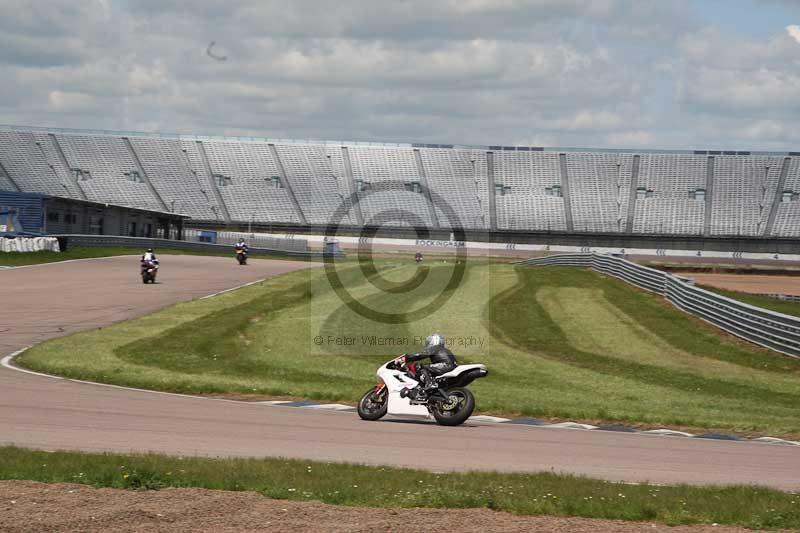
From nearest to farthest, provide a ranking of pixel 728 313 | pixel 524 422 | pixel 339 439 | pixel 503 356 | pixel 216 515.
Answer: pixel 216 515 < pixel 339 439 < pixel 524 422 < pixel 503 356 < pixel 728 313

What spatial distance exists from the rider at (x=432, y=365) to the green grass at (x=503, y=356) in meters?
2.14

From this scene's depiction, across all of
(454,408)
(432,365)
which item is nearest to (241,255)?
(432,365)

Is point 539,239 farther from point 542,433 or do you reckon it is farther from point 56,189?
point 542,433

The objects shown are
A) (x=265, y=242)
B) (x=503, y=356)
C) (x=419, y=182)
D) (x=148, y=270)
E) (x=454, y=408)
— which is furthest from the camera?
(x=419, y=182)

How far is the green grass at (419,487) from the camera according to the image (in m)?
8.55

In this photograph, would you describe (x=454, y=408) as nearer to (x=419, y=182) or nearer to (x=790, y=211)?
(x=790, y=211)

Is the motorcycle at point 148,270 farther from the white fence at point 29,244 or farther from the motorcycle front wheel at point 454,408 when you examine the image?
the motorcycle front wheel at point 454,408

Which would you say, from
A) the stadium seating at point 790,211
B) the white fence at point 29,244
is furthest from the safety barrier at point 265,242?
the stadium seating at point 790,211

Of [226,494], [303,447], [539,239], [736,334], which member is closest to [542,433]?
[303,447]

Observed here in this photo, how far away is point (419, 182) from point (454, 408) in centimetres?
9682

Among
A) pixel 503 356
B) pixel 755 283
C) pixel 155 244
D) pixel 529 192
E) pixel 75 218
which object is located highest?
pixel 529 192

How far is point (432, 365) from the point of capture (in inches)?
582

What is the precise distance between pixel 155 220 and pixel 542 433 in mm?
79801

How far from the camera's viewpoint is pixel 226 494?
864 cm
